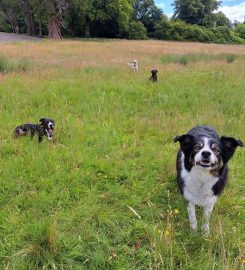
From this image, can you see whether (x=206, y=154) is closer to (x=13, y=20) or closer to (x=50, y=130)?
(x=50, y=130)

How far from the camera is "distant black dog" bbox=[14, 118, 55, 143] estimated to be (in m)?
5.25

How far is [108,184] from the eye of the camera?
4.04 m

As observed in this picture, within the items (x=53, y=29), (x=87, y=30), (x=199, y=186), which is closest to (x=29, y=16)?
(x=53, y=29)

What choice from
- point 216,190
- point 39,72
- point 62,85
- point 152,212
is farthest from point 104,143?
point 39,72

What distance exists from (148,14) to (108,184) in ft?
202

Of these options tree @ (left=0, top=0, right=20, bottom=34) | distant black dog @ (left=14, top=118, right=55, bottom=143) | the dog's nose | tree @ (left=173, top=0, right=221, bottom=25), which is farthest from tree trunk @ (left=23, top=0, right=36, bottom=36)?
the dog's nose

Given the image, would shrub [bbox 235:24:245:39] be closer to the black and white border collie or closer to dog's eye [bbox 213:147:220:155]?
the black and white border collie

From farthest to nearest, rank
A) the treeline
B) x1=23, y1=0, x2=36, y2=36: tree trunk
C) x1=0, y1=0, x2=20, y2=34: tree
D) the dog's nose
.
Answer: x1=0, y1=0, x2=20, y2=34: tree
x1=23, y1=0, x2=36, y2=36: tree trunk
the treeline
the dog's nose

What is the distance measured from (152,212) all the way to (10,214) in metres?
1.53

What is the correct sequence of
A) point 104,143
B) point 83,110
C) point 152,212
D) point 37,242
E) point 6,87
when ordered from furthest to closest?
point 6,87
point 83,110
point 104,143
point 152,212
point 37,242

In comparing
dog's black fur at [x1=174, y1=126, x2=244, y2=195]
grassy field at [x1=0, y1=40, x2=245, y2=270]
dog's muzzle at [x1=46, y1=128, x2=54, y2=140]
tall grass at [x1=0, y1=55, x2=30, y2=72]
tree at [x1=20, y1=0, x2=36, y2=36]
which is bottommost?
grassy field at [x1=0, y1=40, x2=245, y2=270]

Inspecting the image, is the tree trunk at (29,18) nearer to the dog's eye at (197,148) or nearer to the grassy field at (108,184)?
the grassy field at (108,184)

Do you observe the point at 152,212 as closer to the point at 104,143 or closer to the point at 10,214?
the point at 10,214

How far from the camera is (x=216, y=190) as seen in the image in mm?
3174
